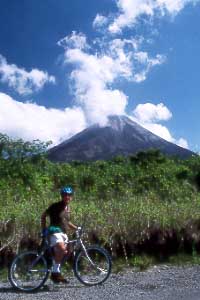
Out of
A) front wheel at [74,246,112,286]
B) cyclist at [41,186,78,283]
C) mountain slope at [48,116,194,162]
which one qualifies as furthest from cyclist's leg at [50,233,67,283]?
mountain slope at [48,116,194,162]

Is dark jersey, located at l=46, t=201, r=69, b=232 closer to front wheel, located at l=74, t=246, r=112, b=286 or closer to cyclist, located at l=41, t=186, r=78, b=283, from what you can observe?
cyclist, located at l=41, t=186, r=78, b=283

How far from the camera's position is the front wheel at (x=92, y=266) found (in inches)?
307

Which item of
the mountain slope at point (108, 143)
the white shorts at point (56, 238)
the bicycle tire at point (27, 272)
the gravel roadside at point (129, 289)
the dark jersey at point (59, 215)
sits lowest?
the gravel roadside at point (129, 289)

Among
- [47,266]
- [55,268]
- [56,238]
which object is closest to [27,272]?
[47,266]

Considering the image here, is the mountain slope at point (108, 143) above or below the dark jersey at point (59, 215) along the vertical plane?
above

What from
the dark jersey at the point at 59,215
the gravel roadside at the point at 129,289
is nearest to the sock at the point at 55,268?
the gravel roadside at the point at 129,289

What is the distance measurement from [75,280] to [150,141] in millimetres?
89344

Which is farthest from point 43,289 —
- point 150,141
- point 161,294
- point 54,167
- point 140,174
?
point 150,141

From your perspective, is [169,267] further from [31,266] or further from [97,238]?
[31,266]

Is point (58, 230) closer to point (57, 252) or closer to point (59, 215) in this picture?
A: point (59, 215)

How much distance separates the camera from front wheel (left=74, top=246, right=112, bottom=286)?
7.79 metres

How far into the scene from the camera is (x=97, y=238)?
10.2 m

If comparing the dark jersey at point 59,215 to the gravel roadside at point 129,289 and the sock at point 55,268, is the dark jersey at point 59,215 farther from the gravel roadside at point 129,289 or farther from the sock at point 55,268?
the gravel roadside at point 129,289

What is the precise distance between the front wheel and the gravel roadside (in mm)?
147
